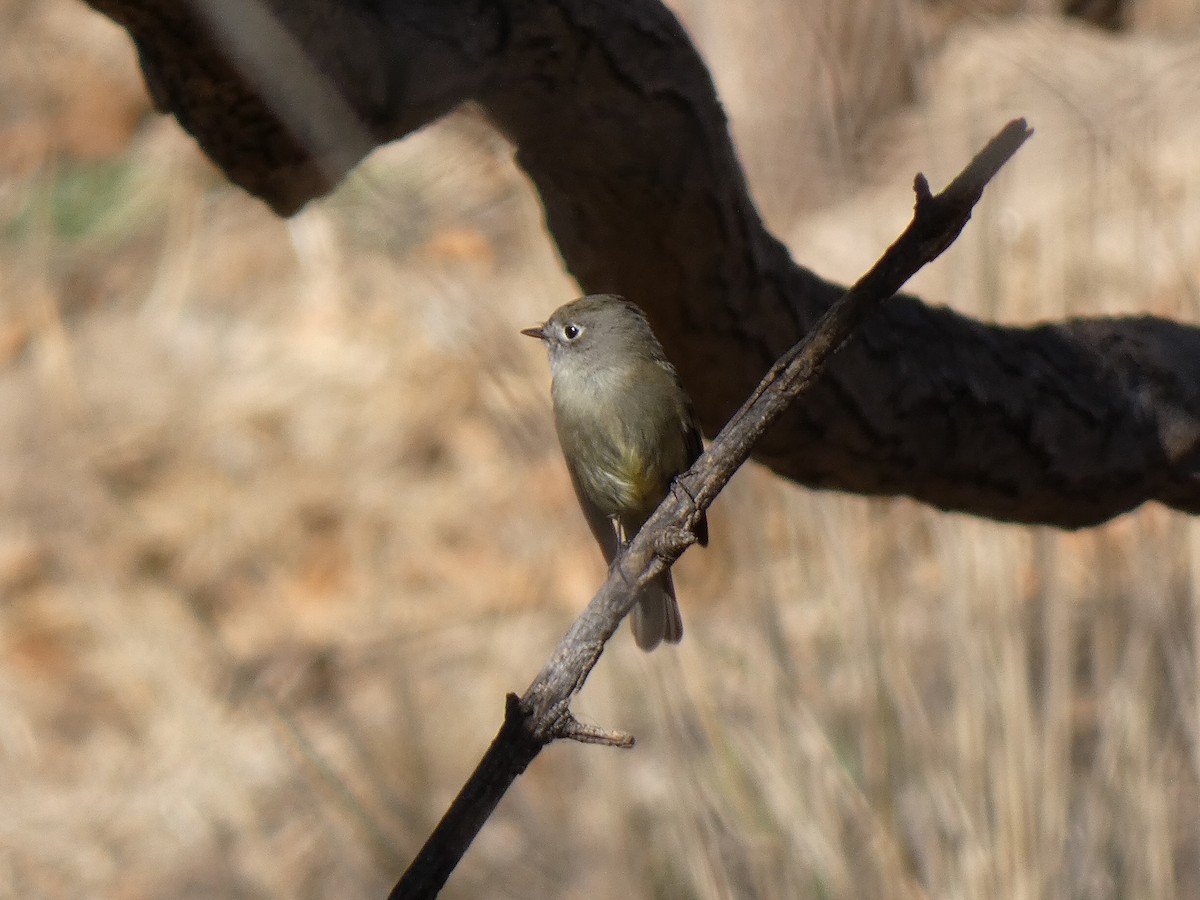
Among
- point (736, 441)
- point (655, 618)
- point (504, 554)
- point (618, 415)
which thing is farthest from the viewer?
point (504, 554)

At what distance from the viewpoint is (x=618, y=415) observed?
8.68ft

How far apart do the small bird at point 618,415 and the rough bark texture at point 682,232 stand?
1.63ft

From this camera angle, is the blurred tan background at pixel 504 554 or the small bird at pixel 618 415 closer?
the small bird at pixel 618 415

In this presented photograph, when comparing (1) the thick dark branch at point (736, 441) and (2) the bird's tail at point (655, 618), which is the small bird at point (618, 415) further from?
(1) the thick dark branch at point (736, 441)

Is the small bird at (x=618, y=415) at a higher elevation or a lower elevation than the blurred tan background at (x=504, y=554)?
higher


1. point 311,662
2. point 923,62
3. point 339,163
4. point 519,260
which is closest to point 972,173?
point 339,163

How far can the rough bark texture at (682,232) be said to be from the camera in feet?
5.05

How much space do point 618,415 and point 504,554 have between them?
10.5 feet

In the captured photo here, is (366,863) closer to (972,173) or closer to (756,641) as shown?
(756,641)

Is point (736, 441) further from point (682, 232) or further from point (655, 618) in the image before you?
point (655, 618)

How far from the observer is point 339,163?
1.58 meters

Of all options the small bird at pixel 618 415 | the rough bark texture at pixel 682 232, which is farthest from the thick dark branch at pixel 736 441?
the small bird at pixel 618 415

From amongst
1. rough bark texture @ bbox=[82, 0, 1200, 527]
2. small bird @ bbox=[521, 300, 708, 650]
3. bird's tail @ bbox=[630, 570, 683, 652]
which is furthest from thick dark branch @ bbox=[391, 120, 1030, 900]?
bird's tail @ bbox=[630, 570, 683, 652]

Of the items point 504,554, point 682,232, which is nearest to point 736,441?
point 682,232
